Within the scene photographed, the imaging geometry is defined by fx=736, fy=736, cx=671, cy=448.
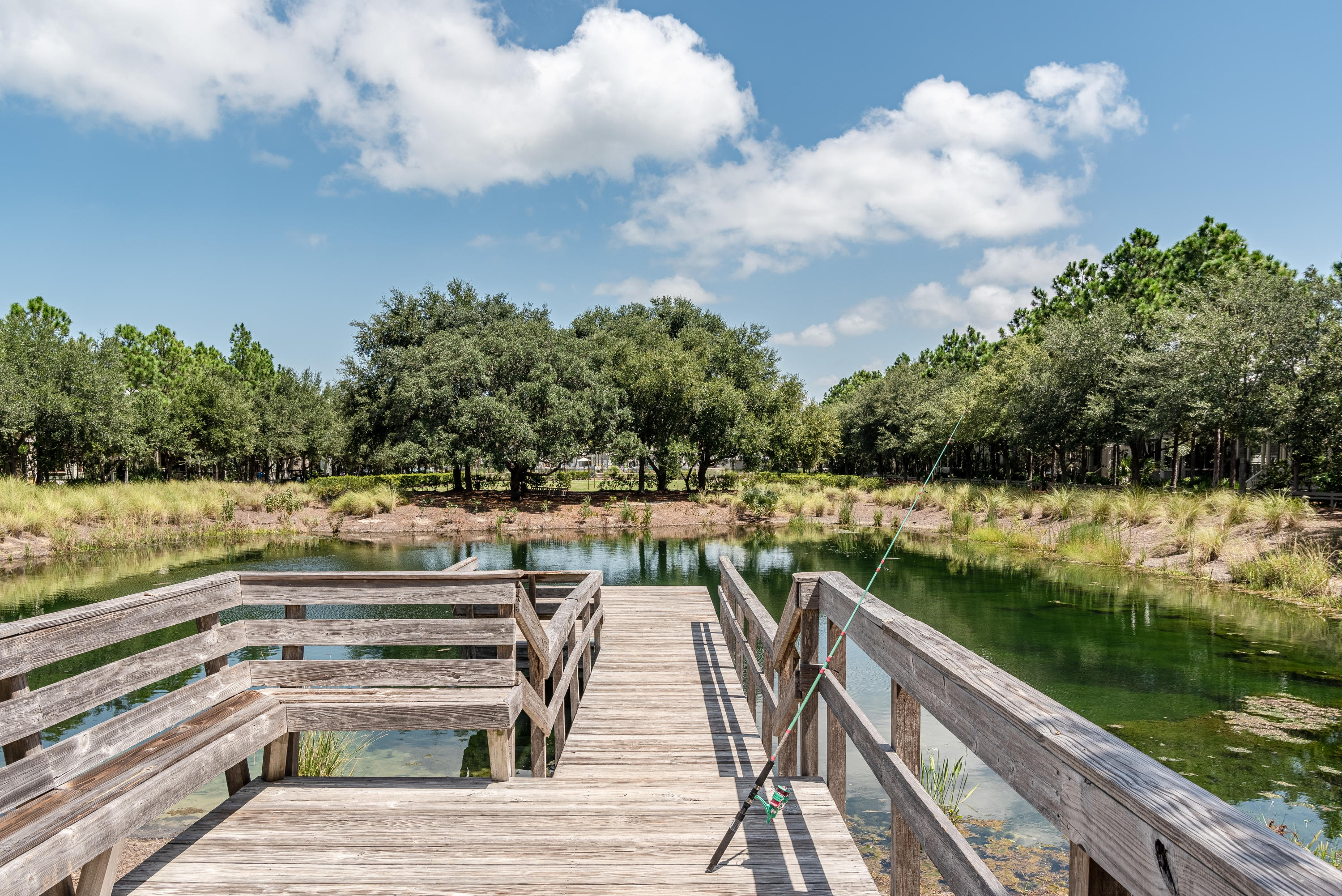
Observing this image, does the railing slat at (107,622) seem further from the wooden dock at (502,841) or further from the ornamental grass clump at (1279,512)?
the ornamental grass clump at (1279,512)

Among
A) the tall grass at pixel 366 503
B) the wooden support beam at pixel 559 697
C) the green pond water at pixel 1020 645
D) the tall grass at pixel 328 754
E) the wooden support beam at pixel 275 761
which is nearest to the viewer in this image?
the wooden support beam at pixel 275 761

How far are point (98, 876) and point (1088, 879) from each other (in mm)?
3246

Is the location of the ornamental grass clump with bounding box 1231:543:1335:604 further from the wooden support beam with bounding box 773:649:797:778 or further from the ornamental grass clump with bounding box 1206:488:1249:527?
the wooden support beam with bounding box 773:649:797:778

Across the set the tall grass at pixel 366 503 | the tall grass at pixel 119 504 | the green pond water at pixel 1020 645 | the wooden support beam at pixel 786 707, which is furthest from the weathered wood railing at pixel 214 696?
the tall grass at pixel 366 503

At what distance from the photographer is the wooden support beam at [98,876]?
8.81ft

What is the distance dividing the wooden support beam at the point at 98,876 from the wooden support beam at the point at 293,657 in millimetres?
1405

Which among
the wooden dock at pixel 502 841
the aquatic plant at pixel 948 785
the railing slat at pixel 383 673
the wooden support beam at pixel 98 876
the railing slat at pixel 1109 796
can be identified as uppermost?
the railing slat at pixel 1109 796

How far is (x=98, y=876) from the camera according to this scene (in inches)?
106

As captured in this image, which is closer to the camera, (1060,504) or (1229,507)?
(1229,507)

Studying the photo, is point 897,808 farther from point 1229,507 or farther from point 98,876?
point 1229,507

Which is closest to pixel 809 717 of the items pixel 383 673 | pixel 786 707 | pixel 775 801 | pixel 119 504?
pixel 786 707

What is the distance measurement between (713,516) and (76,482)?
2755 cm

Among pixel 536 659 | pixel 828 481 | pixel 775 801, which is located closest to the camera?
pixel 775 801

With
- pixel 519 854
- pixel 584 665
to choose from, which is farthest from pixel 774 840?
pixel 584 665
